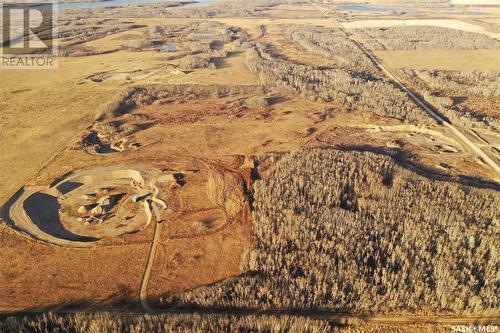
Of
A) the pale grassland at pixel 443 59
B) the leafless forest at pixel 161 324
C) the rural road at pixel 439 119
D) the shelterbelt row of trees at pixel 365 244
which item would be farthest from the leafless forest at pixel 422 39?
the leafless forest at pixel 161 324

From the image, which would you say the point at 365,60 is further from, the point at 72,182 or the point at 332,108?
the point at 72,182

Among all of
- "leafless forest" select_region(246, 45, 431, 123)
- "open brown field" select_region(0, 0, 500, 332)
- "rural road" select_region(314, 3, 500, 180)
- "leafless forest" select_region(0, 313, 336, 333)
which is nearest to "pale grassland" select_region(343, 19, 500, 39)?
"rural road" select_region(314, 3, 500, 180)

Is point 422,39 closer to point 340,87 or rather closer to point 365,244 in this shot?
point 340,87

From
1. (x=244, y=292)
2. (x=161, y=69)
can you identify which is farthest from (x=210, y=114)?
(x=244, y=292)

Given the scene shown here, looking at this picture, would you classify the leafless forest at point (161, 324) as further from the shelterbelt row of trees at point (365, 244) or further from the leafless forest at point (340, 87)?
the leafless forest at point (340, 87)

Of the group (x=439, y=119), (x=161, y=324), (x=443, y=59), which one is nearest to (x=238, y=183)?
(x=161, y=324)
